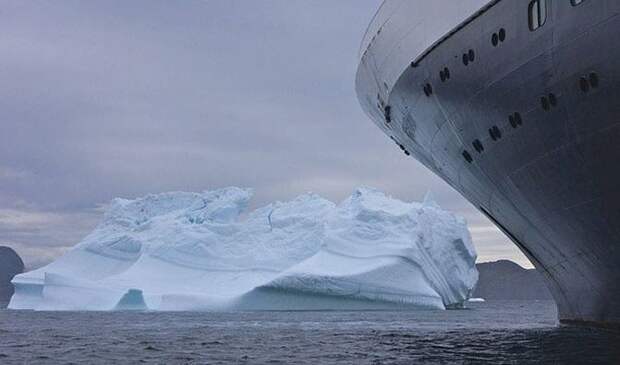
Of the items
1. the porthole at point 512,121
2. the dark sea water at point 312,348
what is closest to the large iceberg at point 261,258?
the dark sea water at point 312,348

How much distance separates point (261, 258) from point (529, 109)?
41.4m

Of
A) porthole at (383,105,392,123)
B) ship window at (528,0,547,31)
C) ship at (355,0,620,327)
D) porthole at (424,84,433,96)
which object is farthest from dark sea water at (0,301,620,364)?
ship window at (528,0,547,31)

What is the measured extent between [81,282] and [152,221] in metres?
7.49

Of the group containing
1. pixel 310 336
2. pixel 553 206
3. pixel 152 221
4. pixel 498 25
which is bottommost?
pixel 310 336

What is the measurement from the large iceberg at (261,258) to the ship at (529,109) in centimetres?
2880

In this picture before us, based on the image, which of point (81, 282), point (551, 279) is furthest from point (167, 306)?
point (551, 279)

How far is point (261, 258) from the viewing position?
55.3 meters

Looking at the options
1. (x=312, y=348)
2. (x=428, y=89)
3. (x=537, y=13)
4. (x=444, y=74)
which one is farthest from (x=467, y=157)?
(x=312, y=348)

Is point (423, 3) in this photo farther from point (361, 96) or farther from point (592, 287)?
point (361, 96)

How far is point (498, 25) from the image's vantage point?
14.6 m

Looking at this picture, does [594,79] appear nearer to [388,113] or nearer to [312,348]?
[388,113]

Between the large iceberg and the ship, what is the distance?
1134 inches

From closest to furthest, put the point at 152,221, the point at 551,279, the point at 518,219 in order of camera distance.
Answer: the point at 518,219 → the point at 551,279 → the point at 152,221

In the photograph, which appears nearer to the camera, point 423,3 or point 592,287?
point 423,3
